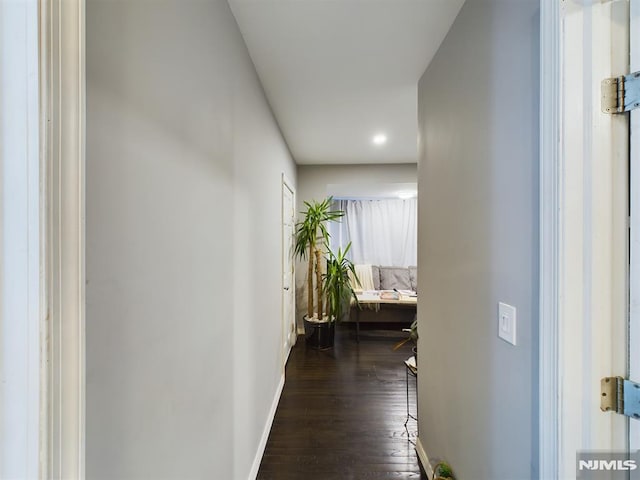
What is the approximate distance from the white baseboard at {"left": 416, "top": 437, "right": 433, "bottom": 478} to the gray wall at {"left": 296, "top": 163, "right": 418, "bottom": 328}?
2.52m

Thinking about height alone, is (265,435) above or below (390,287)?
below

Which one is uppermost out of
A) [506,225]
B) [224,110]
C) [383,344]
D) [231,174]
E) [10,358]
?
[224,110]

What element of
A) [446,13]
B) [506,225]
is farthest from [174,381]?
[446,13]

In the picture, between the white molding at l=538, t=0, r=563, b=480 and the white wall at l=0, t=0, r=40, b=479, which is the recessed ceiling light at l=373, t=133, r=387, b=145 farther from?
the white wall at l=0, t=0, r=40, b=479

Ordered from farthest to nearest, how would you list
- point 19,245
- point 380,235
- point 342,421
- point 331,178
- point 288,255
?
point 380,235
point 331,178
point 288,255
point 342,421
point 19,245

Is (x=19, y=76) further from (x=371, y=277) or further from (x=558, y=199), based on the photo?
(x=371, y=277)

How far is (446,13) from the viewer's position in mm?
1332

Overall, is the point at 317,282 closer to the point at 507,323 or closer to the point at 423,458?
the point at 423,458

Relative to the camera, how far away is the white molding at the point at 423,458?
163 cm

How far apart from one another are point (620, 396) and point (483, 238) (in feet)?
1.93

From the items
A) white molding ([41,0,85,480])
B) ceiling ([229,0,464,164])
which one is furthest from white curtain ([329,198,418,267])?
white molding ([41,0,85,480])

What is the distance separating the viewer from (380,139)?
3.11 meters

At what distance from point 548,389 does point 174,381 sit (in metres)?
1.10

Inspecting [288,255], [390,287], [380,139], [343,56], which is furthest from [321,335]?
[343,56]
